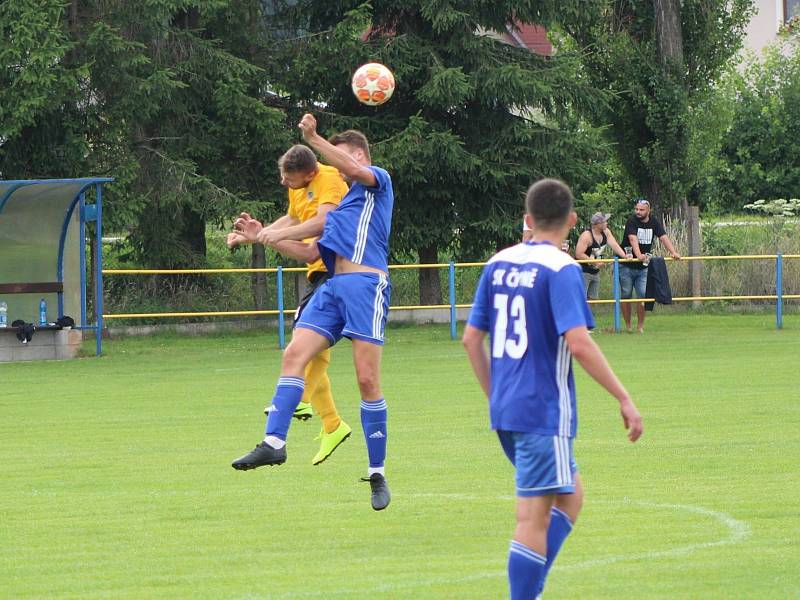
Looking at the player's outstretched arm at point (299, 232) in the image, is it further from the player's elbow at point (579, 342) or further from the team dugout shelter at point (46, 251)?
the team dugout shelter at point (46, 251)

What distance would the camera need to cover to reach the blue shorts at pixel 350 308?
8.52 m

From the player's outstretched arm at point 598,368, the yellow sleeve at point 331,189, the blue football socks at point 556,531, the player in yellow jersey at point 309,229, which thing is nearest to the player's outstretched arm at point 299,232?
the player in yellow jersey at point 309,229

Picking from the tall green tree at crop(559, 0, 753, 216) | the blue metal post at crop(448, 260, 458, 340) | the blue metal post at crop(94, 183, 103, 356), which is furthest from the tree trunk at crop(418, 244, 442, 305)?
the tall green tree at crop(559, 0, 753, 216)

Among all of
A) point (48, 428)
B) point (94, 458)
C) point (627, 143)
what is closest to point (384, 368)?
point (48, 428)

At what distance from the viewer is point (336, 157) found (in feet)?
26.7

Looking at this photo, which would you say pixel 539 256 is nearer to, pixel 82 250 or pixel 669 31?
pixel 82 250

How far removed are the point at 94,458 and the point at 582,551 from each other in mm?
5037

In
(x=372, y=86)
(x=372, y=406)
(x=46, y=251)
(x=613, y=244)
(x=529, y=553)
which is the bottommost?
(x=529, y=553)

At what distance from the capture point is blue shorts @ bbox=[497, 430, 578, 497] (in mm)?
5359

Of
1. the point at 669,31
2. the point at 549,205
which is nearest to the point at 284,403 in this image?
the point at 549,205

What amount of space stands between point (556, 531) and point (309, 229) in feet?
11.7

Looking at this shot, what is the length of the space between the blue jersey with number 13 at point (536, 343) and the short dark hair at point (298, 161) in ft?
11.5

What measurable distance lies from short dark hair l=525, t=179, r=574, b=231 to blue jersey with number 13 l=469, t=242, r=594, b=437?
88 mm

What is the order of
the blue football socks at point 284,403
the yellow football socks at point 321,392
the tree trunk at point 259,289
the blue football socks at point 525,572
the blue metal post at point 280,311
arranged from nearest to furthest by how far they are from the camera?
the blue football socks at point 525,572, the blue football socks at point 284,403, the yellow football socks at point 321,392, the blue metal post at point 280,311, the tree trunk at point 259,289
